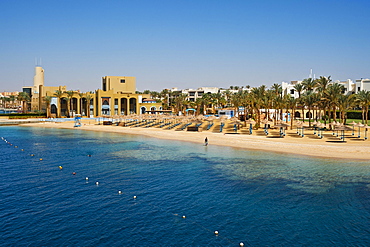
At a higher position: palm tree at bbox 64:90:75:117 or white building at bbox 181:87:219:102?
white building at bbox 181:87:219:102

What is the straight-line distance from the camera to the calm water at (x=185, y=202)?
15.2 meters

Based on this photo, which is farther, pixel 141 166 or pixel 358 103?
pixel 358 103

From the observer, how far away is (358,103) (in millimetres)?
53781

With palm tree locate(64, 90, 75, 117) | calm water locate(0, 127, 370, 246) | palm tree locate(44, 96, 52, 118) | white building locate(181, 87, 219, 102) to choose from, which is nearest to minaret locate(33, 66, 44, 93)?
palm tree locate(44, 96, 52, 118)

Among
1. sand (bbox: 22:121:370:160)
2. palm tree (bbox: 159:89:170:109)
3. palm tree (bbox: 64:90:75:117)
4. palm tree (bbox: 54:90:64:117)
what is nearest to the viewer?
sand (bbox: 22:121:370:160)

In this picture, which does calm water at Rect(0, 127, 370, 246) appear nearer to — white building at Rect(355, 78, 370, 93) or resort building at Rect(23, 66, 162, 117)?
white building at Rect(355, 78, 370, 93)

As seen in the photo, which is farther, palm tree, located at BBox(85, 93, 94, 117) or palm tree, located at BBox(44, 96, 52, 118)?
palm tree, located at BBox(85, 93, 94, 117)

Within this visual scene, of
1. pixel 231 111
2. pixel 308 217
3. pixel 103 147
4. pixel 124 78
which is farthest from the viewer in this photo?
pixel 124 78

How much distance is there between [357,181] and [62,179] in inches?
844

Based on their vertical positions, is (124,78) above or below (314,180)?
above

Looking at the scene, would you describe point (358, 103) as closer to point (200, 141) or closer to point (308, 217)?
point (200, 141)

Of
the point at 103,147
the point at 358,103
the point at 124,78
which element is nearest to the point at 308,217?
the point at 103,147

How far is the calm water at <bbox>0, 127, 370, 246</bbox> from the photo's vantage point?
15.2 m

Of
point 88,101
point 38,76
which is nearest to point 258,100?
point 88,101
